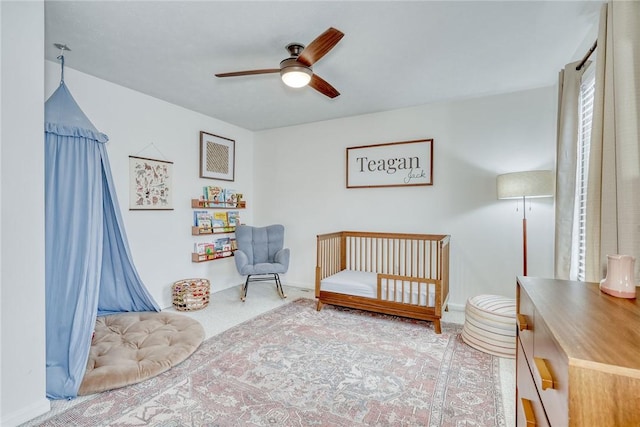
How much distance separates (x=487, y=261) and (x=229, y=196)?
3.42 m

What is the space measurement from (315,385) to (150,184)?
2.71 meters

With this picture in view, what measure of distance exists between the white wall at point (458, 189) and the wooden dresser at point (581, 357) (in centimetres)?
229

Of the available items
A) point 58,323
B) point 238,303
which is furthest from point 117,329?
point 238,303

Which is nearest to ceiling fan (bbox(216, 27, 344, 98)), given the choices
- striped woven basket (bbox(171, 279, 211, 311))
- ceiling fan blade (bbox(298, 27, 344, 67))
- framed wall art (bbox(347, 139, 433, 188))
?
ceiling fan blade (bbox(298, 27, 344, 67))

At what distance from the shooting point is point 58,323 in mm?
1899

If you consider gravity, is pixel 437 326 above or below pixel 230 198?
below

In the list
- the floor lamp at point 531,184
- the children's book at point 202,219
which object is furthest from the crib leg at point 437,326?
the children's book at point 202,219

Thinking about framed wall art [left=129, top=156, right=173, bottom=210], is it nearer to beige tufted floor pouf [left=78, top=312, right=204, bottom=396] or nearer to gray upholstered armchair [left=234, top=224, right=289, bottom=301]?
gray upholstered armchair [left=234, top=224, right=289, bottom=301]

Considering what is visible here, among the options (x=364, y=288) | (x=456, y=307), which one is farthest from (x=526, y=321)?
(x=456, y=307)

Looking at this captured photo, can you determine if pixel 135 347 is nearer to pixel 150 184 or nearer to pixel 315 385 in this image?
pixel 315 385

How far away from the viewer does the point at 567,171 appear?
7.18 feet

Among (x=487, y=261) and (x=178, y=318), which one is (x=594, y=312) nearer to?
(x=487, y=261)
